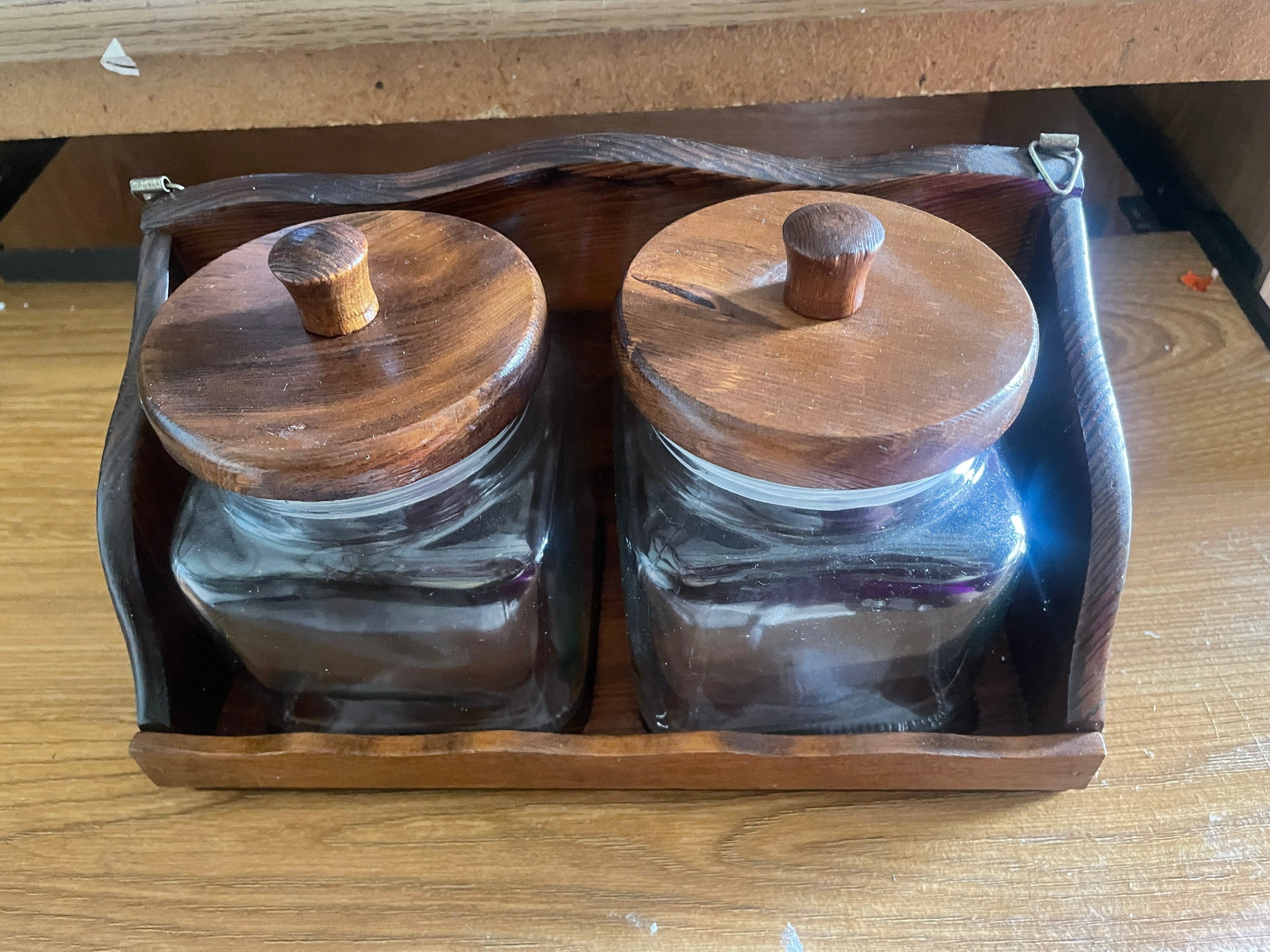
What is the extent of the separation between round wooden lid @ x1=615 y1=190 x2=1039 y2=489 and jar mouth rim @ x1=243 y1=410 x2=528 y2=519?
68 millimetres

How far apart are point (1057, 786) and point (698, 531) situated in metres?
0.17

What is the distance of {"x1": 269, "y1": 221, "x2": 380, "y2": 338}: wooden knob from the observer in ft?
0.98

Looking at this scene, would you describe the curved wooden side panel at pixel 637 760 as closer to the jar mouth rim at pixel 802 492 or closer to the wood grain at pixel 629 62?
the jar mouth rim at pixel 802 492

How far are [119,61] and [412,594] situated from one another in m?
0.29

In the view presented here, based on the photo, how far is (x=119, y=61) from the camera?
44 centimetres

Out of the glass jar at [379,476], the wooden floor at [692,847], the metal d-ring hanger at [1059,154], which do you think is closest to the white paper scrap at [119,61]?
the glass jar at [379,476]

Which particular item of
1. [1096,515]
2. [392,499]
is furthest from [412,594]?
[1096,515]

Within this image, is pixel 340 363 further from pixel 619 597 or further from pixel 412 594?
pixel 619 597

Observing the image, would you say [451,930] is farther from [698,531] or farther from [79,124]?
[79,124]

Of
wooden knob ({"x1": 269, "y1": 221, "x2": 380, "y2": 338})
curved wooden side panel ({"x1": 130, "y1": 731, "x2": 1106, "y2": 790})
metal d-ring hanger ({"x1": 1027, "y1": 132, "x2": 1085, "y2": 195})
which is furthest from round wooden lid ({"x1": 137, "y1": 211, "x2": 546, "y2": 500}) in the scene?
metal d-ring hanger ({"x1": 1027, "y1": 132, "x2": 1085, "y2": 195})

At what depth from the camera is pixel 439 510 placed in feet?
1.19

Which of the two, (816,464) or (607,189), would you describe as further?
(607,189)

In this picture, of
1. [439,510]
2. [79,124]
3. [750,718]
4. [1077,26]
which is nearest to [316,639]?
[439,510]

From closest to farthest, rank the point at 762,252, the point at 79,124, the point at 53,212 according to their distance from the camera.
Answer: the point at 762,252 < the point at 79,124 < the point at 53,212
